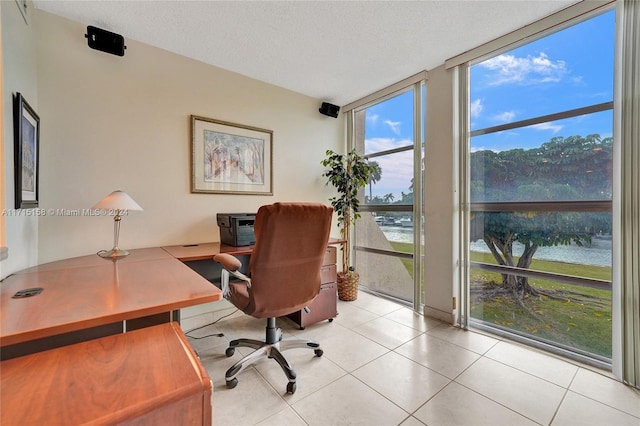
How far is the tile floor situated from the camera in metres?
1.44

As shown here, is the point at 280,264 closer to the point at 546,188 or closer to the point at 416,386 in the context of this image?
the point at 416,386

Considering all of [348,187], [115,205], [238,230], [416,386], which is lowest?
[416,386]

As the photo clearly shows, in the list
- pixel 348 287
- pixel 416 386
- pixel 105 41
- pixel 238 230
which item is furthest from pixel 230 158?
pixel 416 386

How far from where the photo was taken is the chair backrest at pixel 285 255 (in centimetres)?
156

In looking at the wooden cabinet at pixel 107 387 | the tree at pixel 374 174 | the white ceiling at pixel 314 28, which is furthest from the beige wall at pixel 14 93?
the tree at pixel 374 174

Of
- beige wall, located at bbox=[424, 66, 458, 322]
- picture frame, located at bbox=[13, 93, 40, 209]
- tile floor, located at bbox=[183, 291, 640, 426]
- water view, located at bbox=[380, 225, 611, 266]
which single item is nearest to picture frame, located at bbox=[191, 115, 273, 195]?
picture frame, located at bbox=[13, 93, 40, 209]

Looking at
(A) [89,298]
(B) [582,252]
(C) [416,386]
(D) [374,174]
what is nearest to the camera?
(A) [89,298]

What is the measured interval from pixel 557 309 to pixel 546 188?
3.23ft

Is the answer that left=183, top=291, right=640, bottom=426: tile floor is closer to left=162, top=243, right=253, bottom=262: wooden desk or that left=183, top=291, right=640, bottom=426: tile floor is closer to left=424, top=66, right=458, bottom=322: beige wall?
left=424, top=66, right=458, bottom=322: beige wall

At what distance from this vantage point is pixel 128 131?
2.25 meters

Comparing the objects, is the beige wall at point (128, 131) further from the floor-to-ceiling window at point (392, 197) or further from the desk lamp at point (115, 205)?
the floor-to-ceiling window at point (392, 197)

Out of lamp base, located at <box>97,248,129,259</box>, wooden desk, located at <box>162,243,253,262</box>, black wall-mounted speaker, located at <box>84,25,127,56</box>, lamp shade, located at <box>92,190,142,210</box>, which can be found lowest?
wooden desk, located at <box>162,243,253,262</box>

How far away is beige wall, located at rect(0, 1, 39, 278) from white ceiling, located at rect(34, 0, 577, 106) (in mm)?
471

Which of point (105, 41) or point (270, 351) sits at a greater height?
point (105, 41)
